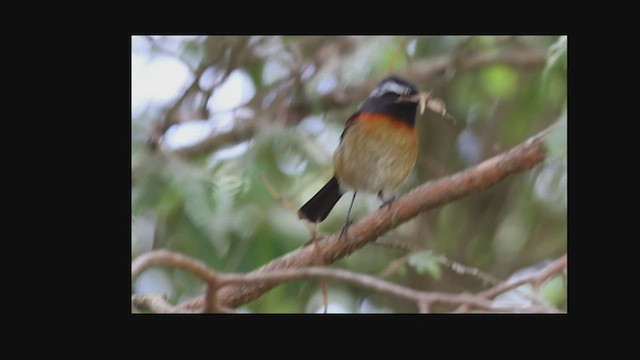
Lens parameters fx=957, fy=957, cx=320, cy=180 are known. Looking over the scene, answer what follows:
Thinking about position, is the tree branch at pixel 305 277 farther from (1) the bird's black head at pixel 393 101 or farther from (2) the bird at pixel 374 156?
(1) the bird's black head at pixel 393 101

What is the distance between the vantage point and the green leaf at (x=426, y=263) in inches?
124

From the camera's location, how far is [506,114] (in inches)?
129

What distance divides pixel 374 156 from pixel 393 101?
0.64ft

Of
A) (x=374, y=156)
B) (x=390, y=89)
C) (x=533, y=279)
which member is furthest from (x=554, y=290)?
(x=390, y=89)

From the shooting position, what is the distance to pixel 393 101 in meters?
3.20

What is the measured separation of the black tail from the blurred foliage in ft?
0.08

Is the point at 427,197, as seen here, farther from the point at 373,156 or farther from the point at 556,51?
the point at 556,51

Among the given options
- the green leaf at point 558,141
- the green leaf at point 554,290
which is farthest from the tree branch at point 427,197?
the green leaf at point 554,290

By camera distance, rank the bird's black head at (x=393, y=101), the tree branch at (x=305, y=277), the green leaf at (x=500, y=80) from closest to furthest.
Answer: the tree branch at (x=305, y=277)
the bird's black head at (x=393, y=101)
the green leaf at (x=500, y=80)

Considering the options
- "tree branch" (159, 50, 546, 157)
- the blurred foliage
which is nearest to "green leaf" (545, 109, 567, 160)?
the blurred foliage

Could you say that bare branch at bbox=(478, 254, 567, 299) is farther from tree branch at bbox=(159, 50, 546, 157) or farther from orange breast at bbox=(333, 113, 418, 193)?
tree branch at bbox=(159, 50, 546, 157)

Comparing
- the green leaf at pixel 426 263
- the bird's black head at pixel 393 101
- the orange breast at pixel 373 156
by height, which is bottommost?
the green leaf at pixel 426 263

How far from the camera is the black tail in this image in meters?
3.17

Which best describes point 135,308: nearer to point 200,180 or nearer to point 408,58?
point 200,180
